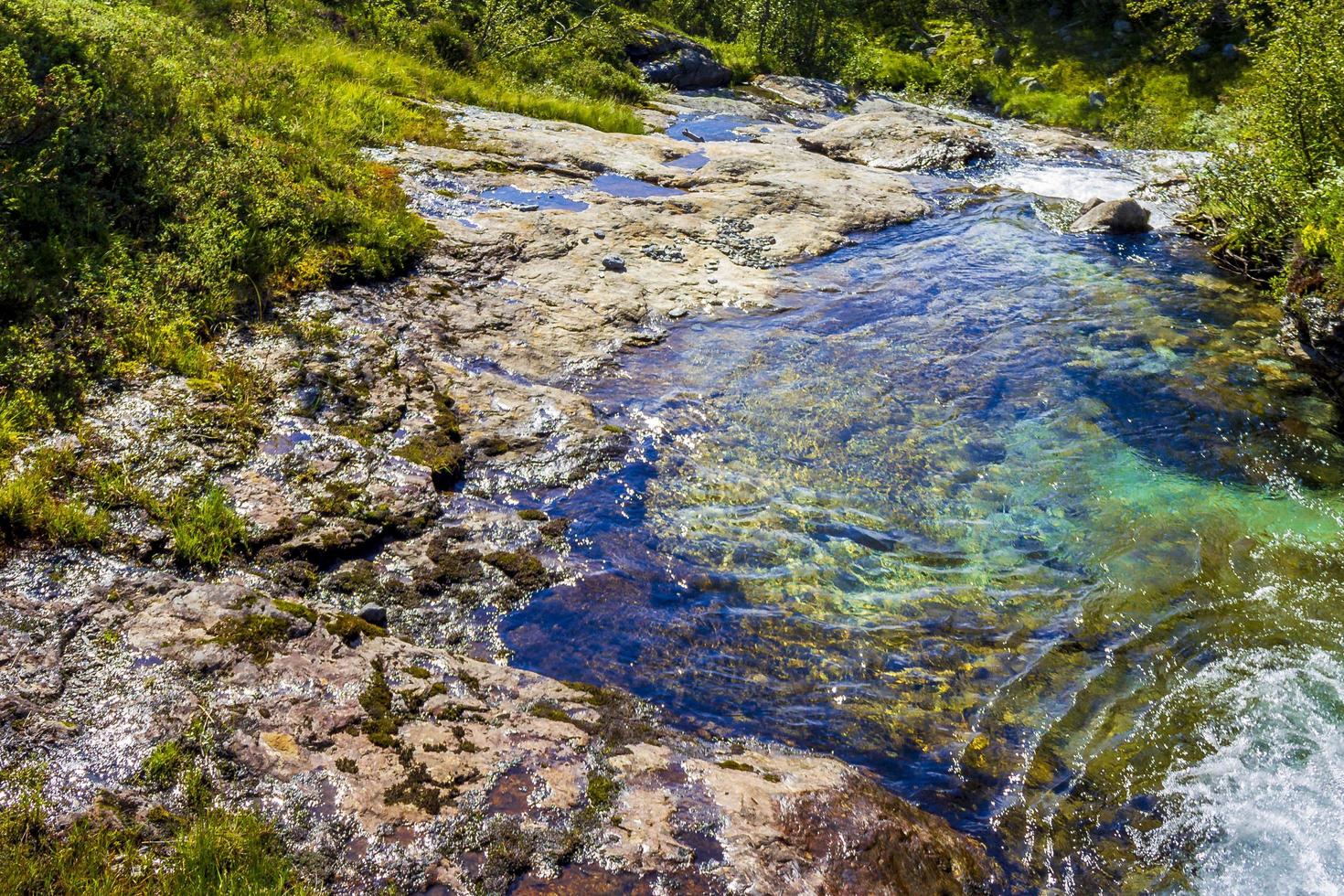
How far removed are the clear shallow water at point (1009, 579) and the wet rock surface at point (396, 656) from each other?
680 millimetres

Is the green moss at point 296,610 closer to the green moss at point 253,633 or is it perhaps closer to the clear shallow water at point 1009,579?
the green moss at point 253,633

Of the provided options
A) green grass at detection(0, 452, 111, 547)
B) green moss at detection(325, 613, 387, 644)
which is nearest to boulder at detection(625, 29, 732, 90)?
green grass at detection(0, 452, 111, 547)

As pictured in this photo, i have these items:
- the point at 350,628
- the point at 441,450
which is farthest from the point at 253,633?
the point at 441,450

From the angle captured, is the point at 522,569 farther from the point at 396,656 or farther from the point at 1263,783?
the point at 1263,783

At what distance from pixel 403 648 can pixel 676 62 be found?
3557cm

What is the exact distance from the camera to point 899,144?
25281mm

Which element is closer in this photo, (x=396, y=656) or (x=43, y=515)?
(x=396, y=656)

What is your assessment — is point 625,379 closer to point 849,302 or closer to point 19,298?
point 849,302

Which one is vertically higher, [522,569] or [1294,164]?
[1294,164]

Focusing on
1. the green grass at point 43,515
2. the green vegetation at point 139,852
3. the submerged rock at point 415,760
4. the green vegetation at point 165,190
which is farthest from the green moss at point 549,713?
the green vegetation at point 165,190

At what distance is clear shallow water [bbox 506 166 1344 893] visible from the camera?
19.0 feet

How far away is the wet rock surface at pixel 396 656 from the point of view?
4.45 metres

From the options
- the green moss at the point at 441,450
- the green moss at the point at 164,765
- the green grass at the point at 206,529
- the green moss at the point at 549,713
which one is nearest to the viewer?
the green moss at the point at 164,765

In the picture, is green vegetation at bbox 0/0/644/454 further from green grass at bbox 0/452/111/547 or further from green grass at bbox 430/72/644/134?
green grass at bbox 430/72/644/134
